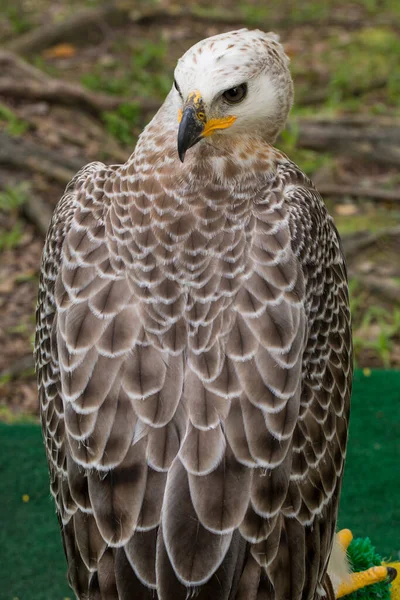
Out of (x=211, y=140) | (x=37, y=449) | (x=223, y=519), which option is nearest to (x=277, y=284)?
(x=211, y=140)

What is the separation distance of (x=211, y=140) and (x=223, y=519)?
1343 mm

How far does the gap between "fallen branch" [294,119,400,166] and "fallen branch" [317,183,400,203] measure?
738mm

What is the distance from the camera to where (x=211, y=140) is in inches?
130

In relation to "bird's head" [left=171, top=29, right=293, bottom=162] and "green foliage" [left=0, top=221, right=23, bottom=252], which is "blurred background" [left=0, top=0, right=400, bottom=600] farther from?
"bird's head" [left=171, top=29, right=293, bottom=162]

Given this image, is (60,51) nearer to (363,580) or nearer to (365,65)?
(365,65)

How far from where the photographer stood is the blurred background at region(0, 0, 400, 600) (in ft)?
17.5

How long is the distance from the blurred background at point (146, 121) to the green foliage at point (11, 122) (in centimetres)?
1

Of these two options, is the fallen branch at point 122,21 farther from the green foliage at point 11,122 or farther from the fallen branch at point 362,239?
the fallen branch at point 362,239

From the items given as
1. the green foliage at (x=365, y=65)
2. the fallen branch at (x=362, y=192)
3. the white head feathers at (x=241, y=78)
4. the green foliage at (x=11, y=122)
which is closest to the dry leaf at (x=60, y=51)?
the green foliage at (x=11, y=122)

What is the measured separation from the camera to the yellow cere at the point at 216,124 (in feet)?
10.4

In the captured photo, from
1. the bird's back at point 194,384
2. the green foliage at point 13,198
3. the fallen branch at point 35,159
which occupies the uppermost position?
the bird's back at point 194,384

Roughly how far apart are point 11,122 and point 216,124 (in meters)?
6.14

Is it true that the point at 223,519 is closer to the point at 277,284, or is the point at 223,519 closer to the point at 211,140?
the point at 277,284

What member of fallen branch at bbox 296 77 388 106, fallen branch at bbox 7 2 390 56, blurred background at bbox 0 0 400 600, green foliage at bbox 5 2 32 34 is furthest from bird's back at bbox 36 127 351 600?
green foliage at bbox 5 2 32 34
